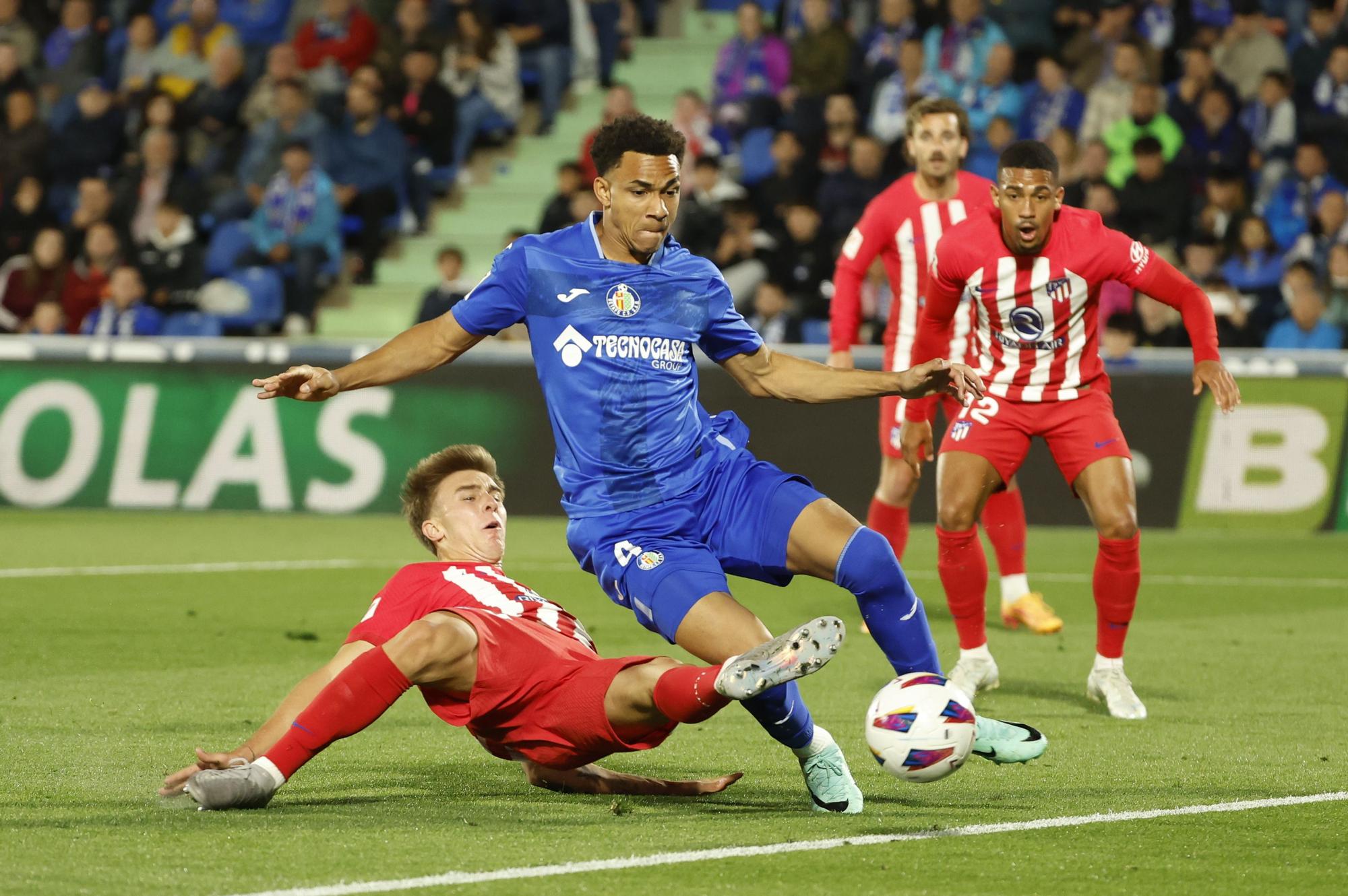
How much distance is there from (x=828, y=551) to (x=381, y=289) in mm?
13844

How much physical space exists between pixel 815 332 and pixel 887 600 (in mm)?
10074

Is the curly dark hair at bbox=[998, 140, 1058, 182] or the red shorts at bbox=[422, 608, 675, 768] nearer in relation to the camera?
the red shorts at bbox=[422, 608, 675, 768]

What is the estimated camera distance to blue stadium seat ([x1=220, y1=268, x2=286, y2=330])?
17.3m

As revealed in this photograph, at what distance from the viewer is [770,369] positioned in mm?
5898

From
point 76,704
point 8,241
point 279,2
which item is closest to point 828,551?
point 76,704

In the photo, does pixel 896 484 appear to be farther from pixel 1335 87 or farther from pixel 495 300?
pixel 1335 87

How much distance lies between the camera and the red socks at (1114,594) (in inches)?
294

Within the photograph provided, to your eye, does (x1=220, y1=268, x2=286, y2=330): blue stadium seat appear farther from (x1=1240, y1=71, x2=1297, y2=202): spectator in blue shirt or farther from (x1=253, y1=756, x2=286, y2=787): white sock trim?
(x1=253, y1=756, x2=286, y2=787): white sock trim

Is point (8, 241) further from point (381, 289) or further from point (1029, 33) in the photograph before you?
point (1029, 33)

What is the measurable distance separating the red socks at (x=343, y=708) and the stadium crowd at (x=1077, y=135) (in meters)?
9.74

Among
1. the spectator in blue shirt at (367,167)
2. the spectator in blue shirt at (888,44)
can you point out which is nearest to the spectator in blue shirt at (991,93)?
the spectator in blue shirt at (888,44)

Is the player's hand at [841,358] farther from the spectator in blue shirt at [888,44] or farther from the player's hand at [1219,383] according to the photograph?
the spectator in blue shirt at [888,44]

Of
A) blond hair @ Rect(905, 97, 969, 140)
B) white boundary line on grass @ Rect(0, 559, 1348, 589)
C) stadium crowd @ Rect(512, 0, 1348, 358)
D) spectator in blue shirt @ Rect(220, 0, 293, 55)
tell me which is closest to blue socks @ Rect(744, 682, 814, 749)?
blond hair @ Rect(905, 97, 969, 140)

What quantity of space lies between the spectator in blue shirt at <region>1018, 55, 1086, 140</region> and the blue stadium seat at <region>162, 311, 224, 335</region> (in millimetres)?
6980
